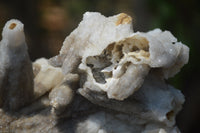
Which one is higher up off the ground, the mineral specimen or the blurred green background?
the mineral specimen

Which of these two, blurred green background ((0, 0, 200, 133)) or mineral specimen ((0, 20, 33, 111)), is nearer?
mineral specimen ((0, 20, 33, 111))

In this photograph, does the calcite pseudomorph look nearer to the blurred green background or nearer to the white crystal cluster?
the white crystal cluster

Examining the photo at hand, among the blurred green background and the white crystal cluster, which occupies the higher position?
the white crystal cluster

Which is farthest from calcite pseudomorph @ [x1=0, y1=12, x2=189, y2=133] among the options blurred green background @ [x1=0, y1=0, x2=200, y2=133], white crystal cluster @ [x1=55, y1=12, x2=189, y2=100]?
blurred green background @ [x1=0, y1=0, x2=200, y2=133]

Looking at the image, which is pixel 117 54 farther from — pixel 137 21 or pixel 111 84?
pixel 137 21

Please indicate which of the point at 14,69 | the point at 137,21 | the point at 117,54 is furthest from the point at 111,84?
the point at 137,21

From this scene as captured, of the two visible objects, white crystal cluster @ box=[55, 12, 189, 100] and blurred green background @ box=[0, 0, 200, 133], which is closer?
white crystal cluster @ box=[55, 12, 189, 100]

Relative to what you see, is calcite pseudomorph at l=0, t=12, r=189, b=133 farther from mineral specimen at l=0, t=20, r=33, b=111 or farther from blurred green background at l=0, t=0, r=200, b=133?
blurred green background at l=0, t=0, r=200, b=133

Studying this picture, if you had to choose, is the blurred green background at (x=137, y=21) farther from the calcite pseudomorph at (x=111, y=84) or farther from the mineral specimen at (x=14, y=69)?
the mineral specimen at (x=14, y=69)

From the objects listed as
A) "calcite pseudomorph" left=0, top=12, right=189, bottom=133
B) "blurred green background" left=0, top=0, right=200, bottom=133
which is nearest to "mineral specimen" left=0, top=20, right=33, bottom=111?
"calcite pseudomorph" left=0, top=12, right=189, bottom=133
